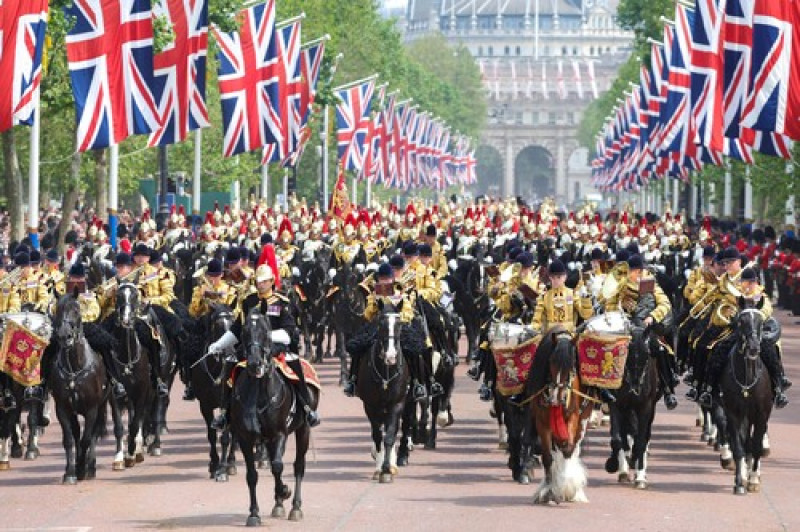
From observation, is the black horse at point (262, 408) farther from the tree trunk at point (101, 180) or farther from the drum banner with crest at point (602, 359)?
the tree trunk at point (101, 180)

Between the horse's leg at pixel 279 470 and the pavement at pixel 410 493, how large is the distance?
0.16 m

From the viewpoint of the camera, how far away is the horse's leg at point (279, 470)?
1983 centimetres

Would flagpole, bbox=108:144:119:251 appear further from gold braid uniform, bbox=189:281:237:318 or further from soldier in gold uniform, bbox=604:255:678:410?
soldier in gold uniform, bbox=604:255:678:410

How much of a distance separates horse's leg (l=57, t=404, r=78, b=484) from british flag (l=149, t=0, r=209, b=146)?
730 inches

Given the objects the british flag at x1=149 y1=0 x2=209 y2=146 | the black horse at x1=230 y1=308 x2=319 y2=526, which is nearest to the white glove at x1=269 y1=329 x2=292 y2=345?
the black horse at x1=230 y1=308 x2=319 y2=526

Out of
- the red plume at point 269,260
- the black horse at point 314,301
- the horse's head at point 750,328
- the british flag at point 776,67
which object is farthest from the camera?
the black horse at point 314,301

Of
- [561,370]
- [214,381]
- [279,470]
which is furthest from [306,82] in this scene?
[279,470]

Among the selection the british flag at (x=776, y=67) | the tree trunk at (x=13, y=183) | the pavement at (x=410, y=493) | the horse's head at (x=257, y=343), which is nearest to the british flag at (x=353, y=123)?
the tree trunk at (x=13, y=183)

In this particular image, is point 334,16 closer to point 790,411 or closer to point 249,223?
point 249,223

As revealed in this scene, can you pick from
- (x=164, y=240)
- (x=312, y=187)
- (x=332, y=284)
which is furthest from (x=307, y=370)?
(x=312, y=187)

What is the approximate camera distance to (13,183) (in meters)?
47.4

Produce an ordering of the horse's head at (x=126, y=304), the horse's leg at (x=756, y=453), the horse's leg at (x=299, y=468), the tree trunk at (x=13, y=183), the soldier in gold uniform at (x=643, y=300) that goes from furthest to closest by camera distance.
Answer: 1. the tree trunk at (x=13, y=183)
2. the horse's head at (x=126, y=304)
3. the soldier in gold uniform at (x=643, y=300)
4. the horse's leg at (x=756, y=453)
5. the horse's leg at (x=299, y=468)

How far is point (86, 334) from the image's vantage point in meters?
23.8

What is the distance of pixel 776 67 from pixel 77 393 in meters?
17.3
